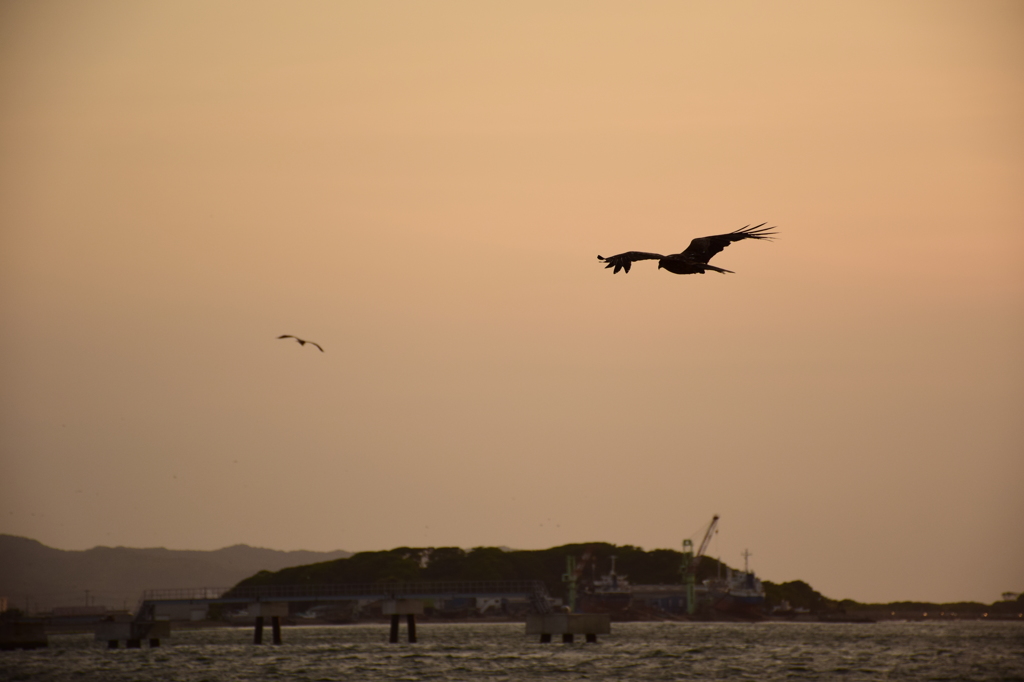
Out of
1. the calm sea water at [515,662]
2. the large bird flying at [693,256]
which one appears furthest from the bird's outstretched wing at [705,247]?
the calm sea water at [515,662]

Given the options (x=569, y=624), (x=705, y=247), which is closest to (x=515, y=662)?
(x=569, y=624)

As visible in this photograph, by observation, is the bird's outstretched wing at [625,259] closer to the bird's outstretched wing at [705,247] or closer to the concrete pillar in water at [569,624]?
the bird's outstretched wing at [705,247]

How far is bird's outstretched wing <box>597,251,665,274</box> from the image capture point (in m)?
33.4

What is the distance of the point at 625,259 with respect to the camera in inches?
1330

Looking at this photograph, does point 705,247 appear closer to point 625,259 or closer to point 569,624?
point 625,259

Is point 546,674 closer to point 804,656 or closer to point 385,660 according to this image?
point 385,660

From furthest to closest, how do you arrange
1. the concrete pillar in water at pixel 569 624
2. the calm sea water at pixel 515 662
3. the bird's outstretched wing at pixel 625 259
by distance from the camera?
the concrete pillar in water at pixel 569 624
the calm sea water at pixel 515 662
the bird's outstretched wing at pixel 625 259

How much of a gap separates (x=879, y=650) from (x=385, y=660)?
55.8m

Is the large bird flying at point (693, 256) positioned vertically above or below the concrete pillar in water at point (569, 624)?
above

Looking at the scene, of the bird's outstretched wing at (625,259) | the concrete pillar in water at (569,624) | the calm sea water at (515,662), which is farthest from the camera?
the concrete pillar in water at (569,624)

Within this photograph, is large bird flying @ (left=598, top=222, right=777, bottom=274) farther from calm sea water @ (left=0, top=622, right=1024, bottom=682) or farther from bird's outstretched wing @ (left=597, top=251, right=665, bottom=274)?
calm sea water @ (left=0, top=622, right=1024, bottom=682)

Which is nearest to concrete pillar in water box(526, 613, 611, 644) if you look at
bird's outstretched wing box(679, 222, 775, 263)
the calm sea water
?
the calm sea water

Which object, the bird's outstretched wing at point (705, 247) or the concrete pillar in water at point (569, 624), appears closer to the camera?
the bird's outstretched wing at point (705, 247)

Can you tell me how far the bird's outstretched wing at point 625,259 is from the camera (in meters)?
33.4
